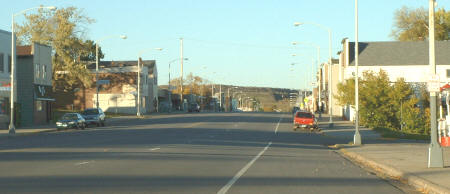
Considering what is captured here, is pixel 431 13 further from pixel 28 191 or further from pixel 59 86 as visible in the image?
pixel 59 86

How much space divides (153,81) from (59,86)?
24.1 metres

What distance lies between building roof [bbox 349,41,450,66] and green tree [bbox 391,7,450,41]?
18804 mm

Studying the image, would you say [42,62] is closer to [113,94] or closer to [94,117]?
[94,117]

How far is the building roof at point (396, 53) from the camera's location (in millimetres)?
78750

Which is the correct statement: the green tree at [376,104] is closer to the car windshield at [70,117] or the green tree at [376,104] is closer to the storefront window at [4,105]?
the car windshield at [70,117]

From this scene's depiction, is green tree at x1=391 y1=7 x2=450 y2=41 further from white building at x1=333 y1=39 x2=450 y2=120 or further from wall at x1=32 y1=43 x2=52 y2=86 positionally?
wall at x1=32 y1=43 x2=52 y2=86

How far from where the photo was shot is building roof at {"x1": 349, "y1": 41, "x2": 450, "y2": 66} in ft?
258

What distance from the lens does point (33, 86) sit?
60625 mm

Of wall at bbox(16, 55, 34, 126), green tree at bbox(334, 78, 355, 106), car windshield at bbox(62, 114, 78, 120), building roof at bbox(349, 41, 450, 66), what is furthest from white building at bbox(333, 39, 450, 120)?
wall at bbox(16, 55, 34, 126)

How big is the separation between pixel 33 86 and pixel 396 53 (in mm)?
44544

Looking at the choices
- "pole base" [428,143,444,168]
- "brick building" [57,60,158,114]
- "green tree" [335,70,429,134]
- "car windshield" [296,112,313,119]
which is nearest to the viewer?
"pole base" [428,143,444,168]

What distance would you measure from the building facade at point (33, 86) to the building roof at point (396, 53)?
36.0 meters

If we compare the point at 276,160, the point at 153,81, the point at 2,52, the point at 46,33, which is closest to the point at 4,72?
the point at 2,52

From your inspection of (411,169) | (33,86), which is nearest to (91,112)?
(33,86)
